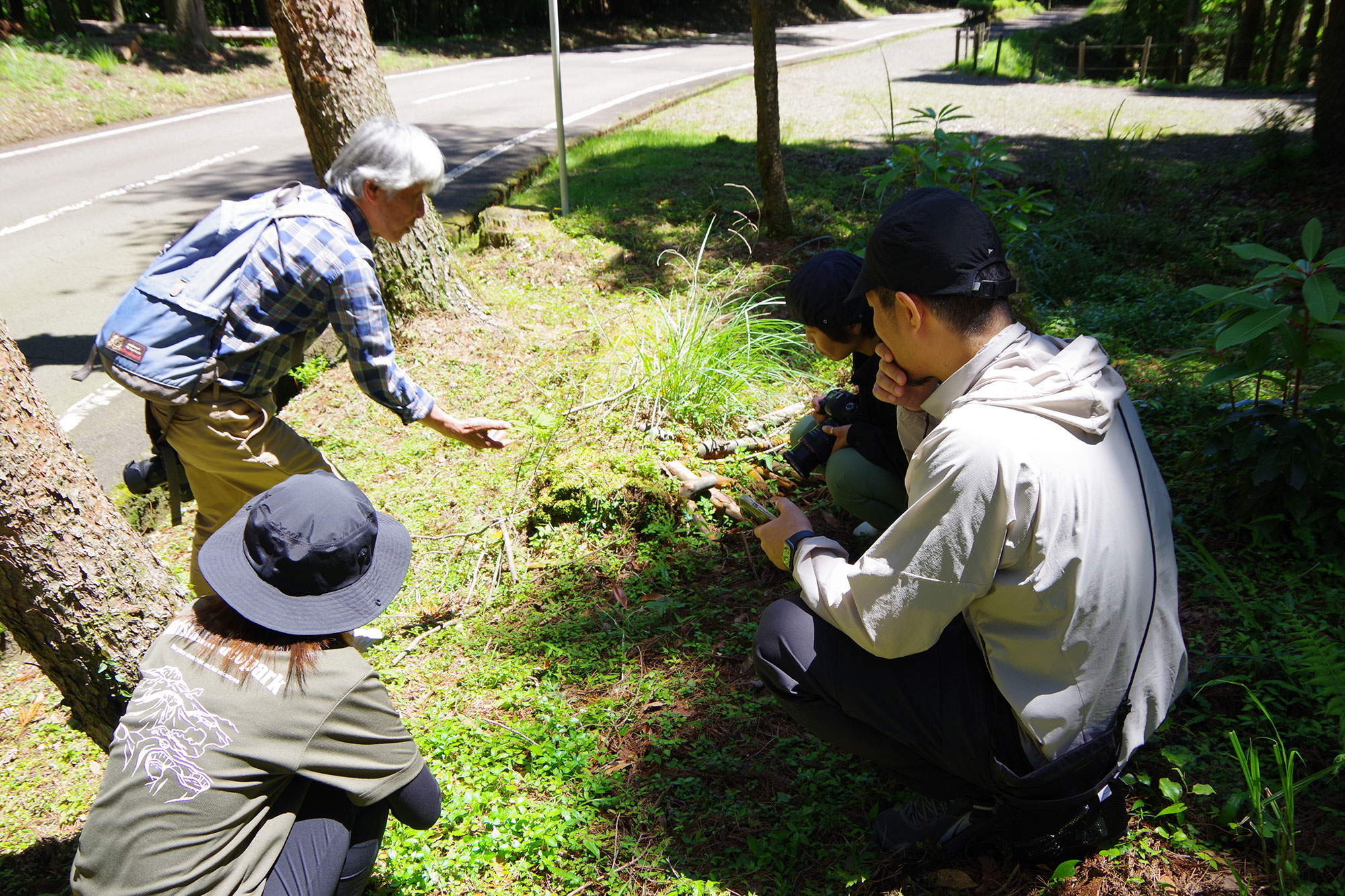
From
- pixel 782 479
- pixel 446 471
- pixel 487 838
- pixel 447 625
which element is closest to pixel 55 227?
pixel 446 471

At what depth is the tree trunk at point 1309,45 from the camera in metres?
15.2

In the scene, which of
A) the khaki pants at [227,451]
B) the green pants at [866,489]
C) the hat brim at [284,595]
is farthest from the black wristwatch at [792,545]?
the khaki pants at [227,451]

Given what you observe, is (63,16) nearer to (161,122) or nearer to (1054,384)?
(161,122)

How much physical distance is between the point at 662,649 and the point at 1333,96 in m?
8.07

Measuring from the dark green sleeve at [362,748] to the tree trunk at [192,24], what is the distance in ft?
56.4

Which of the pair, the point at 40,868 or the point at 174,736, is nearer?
the point at 174,736

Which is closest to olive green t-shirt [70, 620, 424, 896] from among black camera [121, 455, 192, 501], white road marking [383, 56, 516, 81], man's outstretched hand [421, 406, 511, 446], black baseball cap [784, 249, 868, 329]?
man's outstretched hand [421, 406, 511, 446]

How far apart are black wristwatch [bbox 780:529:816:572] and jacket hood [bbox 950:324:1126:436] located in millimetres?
520

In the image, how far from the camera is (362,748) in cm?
171

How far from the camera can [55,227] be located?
737 cm

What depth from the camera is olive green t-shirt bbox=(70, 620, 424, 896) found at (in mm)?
1518

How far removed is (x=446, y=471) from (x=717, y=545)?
149cm

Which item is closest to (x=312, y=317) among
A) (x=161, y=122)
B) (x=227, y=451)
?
(x=227, y=451)

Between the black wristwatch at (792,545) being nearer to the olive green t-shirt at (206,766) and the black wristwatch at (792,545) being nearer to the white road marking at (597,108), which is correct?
the olive green t-shirt at (206,766)
